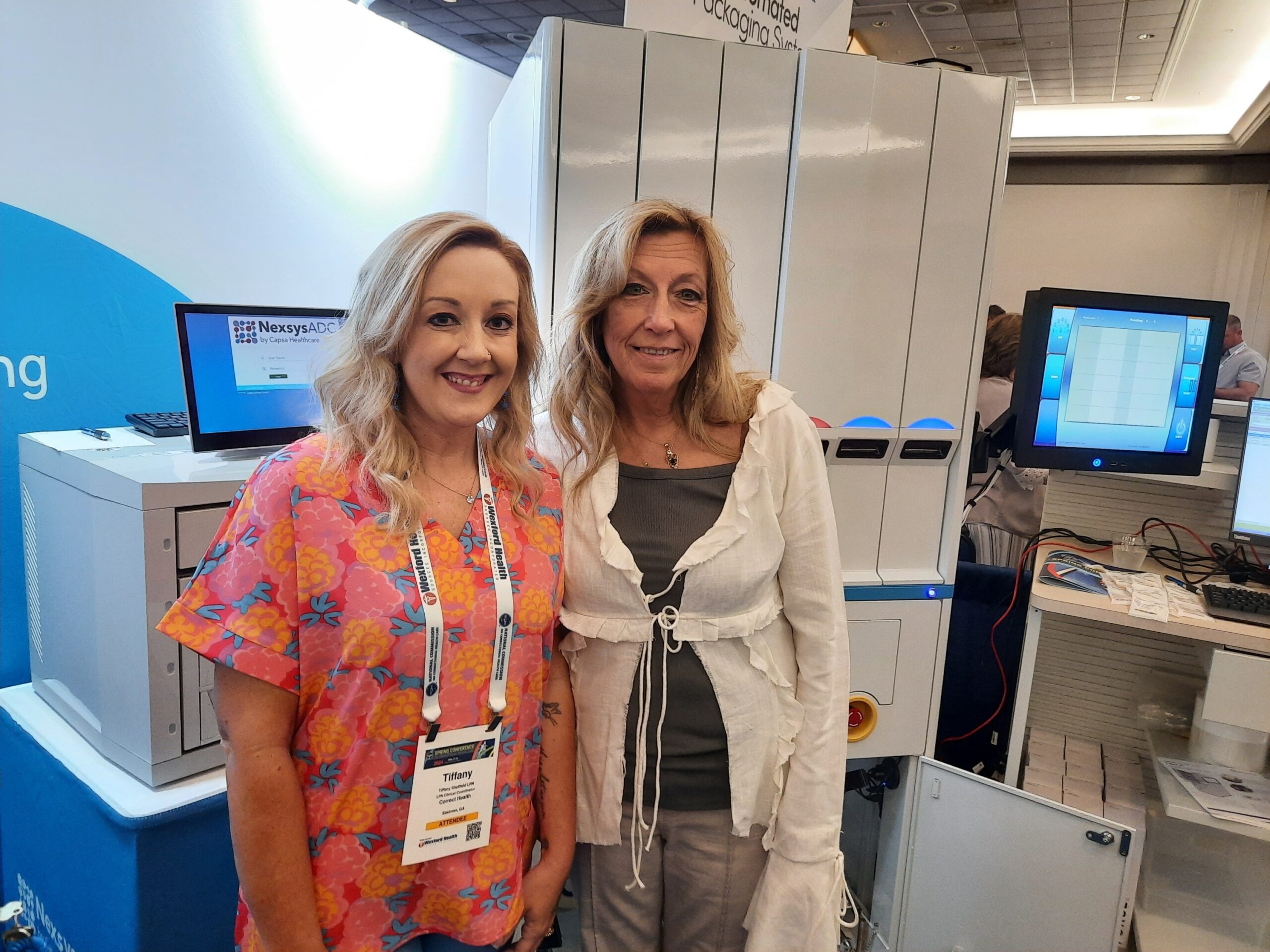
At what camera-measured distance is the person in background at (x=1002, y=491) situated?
10.3 ft

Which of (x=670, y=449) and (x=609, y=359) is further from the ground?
(x=609, y=359)

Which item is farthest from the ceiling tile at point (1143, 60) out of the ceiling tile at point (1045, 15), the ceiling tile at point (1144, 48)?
the ceiling tile at point (1045, 15)

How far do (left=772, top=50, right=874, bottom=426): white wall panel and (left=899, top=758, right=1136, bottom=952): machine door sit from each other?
104 centimetres

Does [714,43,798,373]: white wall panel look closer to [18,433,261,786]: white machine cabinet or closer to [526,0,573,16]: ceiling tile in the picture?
[18,433,261,786]: white machine cabinet

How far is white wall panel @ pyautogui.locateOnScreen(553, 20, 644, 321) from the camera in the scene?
178 centimetres

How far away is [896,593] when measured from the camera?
2107 mm

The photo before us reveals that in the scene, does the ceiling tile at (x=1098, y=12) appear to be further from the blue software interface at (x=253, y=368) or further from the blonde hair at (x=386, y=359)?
the blonde hair at (x=386, y=359)

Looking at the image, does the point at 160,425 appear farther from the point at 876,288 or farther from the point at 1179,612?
the point at 1179,612

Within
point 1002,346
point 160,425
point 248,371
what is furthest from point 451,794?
point 1002,346

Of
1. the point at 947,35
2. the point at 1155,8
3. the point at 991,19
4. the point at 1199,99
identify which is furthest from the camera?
the point at 1199,99

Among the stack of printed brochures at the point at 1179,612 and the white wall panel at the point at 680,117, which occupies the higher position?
the white wall panel at the point at 680,117

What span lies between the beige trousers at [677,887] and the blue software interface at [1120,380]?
1488 millimetres

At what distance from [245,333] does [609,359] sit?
918 mm

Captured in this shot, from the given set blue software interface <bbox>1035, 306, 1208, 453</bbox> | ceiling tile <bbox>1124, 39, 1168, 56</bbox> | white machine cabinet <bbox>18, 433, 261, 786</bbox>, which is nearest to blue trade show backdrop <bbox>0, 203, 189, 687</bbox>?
white machine cabinet <bbox>18, 433, 261, 786</bbox>
